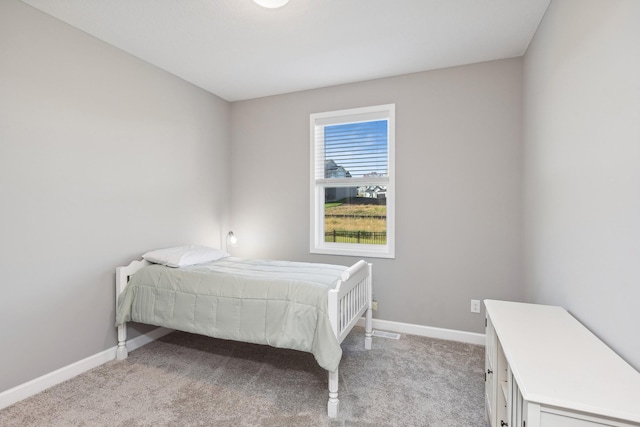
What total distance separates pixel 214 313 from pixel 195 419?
62 cm

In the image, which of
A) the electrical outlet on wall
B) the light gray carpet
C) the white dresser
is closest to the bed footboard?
the light gray carpet

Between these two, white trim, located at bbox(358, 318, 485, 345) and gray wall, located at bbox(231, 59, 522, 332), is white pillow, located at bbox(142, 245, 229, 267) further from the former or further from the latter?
white trim, located at bbox(358, 318, 485, 345)

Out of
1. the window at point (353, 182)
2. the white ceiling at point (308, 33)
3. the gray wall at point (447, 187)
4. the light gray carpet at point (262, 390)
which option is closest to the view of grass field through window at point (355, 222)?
the window at point (353, 182)

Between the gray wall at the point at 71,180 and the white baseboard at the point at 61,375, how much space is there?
40 millimetres

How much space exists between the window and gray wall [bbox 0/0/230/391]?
1474mm

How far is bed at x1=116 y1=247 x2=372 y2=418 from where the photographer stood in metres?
1.90

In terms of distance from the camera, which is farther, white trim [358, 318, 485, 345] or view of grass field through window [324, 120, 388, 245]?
view of grass field through window [324, 120, 388, 245]

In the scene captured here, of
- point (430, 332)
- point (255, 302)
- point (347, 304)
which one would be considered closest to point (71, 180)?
point (255, 302)

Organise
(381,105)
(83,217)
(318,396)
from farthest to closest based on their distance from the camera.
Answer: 1. (381,105)
2. (83,217)
3. (318,396)

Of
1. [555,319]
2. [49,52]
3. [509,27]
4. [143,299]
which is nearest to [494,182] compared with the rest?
[509,27]

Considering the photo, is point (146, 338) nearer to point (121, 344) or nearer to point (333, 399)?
point (121, 344)

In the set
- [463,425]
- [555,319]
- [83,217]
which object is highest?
[83,217]

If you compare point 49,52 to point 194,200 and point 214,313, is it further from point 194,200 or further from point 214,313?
point 214,313

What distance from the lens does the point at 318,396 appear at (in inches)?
79.9
